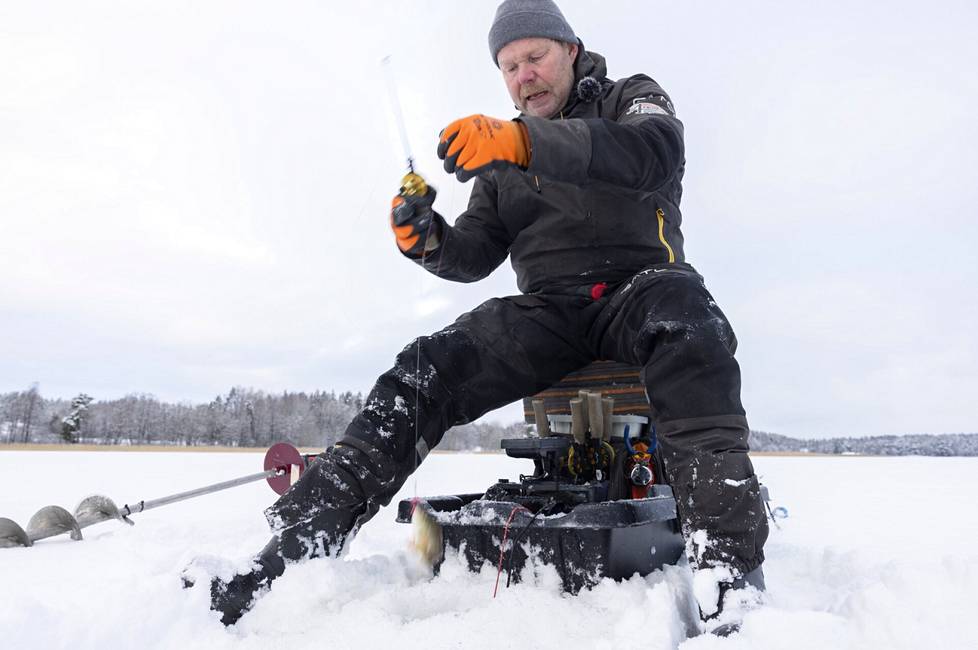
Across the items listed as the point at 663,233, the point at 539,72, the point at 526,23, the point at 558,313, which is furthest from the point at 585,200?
the point at 526,23

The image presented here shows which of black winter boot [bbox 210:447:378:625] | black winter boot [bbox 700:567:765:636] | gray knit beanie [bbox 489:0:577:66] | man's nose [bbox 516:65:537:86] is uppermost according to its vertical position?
gray knit beanie [bbox 489:0:577:66]

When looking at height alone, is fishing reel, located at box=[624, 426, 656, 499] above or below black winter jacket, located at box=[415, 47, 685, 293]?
below

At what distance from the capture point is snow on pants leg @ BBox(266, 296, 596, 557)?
6.22 feet

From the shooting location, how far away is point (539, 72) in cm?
267

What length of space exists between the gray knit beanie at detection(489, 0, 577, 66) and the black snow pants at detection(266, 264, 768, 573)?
1.14 meters

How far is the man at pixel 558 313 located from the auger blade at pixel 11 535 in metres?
1.83

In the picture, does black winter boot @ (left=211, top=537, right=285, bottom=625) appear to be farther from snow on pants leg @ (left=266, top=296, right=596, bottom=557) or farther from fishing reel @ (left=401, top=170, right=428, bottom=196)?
fishing reel @ (left=401, top=170, right=428, bottom=196)

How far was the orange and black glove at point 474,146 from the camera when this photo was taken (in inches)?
66.3

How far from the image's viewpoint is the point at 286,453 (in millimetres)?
3752

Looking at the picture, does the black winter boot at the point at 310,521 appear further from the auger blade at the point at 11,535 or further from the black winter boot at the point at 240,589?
the auger blade at the point at 11,535

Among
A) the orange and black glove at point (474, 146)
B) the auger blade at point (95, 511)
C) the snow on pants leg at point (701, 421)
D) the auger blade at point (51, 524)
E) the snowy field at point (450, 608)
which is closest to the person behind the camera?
the snowy field at point (450, 608)

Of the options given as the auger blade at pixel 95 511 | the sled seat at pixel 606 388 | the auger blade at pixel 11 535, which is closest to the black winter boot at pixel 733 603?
the sled seat at pixel 606 388

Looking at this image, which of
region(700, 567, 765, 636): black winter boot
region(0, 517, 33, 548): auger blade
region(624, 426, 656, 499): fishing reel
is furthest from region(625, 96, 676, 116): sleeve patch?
region(0, 517, 33, 548): auger blade

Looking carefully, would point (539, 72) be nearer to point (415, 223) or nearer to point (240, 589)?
point (415, 223)
